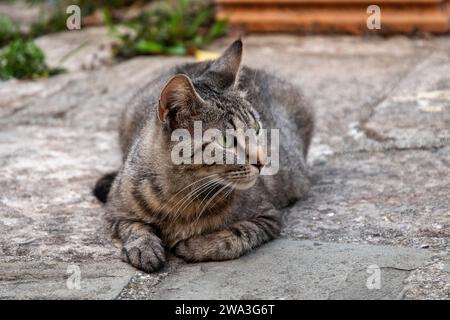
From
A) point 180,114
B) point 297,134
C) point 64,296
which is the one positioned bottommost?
point 64,296

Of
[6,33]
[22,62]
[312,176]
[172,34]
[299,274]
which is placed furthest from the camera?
[6,33]

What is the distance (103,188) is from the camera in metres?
3.99

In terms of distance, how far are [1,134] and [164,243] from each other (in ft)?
6.25

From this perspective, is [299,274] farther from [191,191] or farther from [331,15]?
[331,15]

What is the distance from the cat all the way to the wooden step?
3015mm

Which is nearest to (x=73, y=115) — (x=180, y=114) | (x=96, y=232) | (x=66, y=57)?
(x=66, y=57)

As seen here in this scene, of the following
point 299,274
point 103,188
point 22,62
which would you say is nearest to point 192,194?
point 299,274

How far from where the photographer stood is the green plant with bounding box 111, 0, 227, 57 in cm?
643

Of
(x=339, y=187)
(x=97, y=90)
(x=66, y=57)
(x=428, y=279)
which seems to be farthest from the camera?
(x=66, y=57)

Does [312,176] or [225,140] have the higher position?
[225,140]

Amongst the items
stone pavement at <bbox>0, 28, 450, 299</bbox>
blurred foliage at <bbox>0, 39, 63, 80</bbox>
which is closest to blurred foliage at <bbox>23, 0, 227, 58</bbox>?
stone pavement at <bbox>0, 28, 450, 299</bbox>

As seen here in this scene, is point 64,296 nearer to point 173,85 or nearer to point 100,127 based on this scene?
point 173,85

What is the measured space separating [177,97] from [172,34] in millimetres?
3492

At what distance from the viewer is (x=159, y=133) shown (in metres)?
3.29
